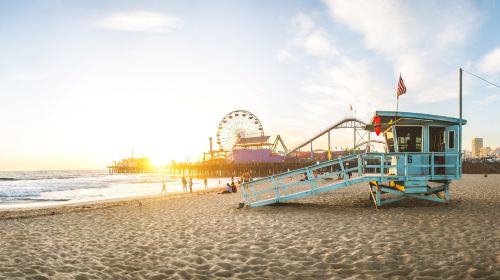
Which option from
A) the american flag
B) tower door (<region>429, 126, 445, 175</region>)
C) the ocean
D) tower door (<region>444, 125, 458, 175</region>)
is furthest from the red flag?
the ocean

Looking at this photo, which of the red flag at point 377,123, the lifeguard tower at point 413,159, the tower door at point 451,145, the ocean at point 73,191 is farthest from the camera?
the ocean at point 73,191

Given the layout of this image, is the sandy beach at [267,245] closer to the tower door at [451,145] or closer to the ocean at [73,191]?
the tower door at [451,145]

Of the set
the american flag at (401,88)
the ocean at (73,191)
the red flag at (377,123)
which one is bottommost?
the ocean at (73,191)

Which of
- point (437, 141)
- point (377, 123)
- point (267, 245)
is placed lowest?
point (267, 245)

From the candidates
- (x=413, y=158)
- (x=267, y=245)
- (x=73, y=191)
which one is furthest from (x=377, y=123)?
(x=73, y=191)

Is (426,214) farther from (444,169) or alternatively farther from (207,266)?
(207,266)

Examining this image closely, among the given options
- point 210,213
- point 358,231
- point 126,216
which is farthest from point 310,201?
point 126,216

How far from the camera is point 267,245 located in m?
7.65

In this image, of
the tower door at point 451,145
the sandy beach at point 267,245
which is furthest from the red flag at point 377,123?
the sandy beach at point 267,245

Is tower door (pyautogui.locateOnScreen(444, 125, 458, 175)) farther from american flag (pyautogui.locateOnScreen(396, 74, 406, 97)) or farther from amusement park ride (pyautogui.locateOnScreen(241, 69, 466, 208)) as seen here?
american flag (pyautogui.locateOnScreen(396, 74, 406, 97))

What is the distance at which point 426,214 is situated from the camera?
36.1 ft

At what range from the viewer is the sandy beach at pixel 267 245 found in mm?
5914

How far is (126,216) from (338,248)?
9213 mm

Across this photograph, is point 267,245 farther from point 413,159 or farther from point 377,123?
point 377,123
